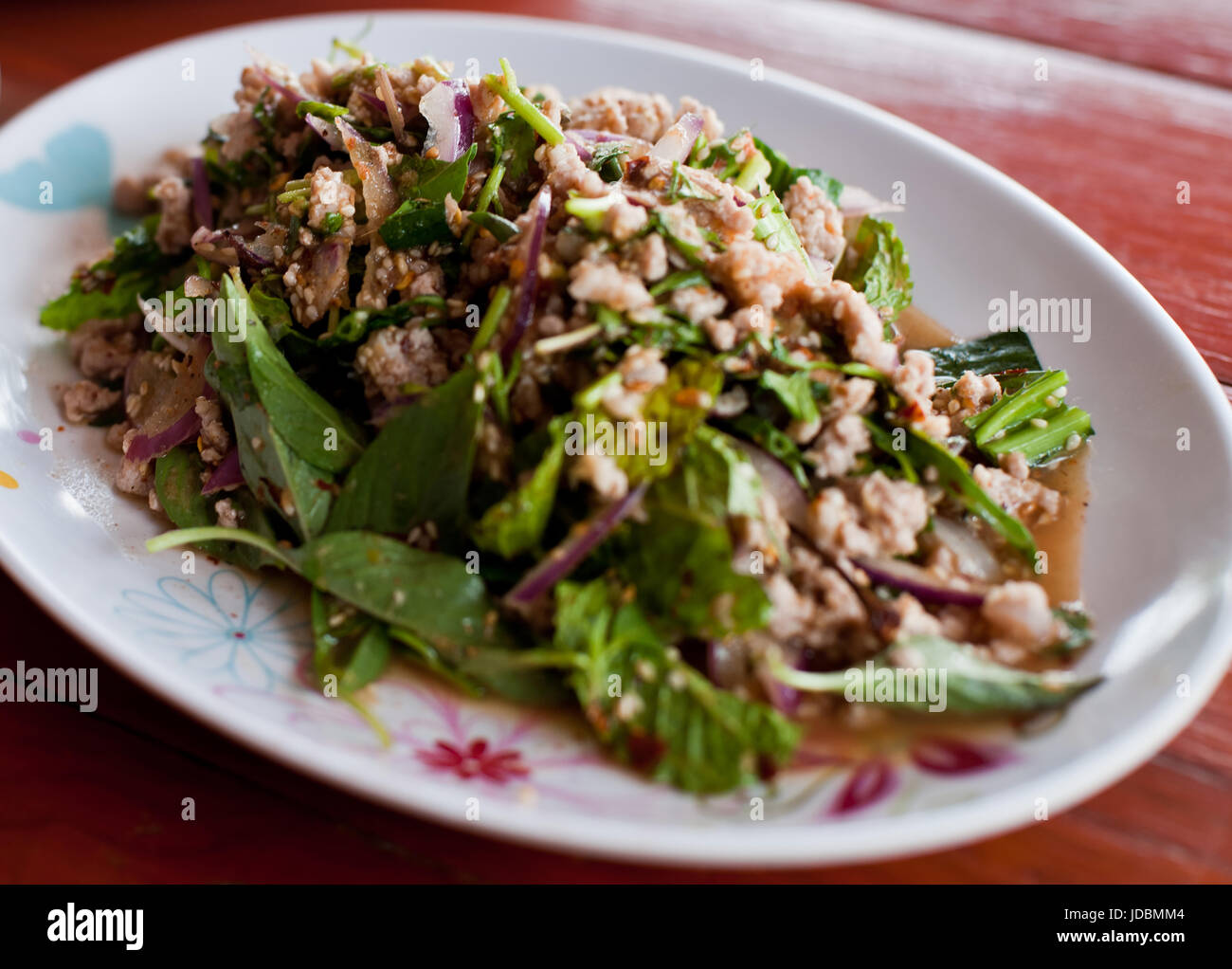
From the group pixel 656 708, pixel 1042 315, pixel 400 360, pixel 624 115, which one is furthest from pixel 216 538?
pixel 1042 315

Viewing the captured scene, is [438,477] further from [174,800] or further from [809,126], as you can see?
[809,126]

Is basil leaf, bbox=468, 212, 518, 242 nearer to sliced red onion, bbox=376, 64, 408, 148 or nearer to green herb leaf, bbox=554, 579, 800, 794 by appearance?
sliced red onion, bbox=376, 64, 408, 148

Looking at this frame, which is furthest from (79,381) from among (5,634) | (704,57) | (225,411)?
(704,57)

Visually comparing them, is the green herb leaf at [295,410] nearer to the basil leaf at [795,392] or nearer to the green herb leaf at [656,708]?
the green herb leaf at [656,708]

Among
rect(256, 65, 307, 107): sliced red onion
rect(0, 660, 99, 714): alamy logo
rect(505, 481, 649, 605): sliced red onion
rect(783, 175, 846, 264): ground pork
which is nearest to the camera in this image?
rect(505, 481, 649, 605): sliced red onion

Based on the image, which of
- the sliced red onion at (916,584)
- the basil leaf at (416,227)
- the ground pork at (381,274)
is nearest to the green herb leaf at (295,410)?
the ground pork at (381,274)

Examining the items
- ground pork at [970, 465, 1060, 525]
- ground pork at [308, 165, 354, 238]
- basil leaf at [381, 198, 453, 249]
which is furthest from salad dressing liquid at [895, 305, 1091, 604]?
ground pork at [308, 165, 354, 238]

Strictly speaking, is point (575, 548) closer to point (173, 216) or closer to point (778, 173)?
point (778, 173)
